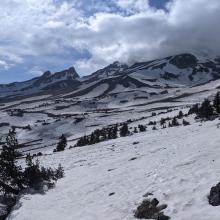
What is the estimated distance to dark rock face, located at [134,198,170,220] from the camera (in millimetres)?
18453

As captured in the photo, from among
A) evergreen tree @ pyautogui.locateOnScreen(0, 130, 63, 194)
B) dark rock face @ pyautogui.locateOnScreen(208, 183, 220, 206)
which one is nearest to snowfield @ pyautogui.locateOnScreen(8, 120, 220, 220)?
dark rock face @ pyautogui.locateOnScreen(208, 183, 220, 206)

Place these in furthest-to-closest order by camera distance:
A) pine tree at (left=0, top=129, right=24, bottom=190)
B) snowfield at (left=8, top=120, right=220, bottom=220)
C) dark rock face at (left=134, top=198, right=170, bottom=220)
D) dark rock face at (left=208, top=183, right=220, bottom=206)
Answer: pine tree at (left=0, top=129, right=24, bottom=190)
snowfield at (left=8, top=120, right=220, bottom=220)
dark rock face at (left=134, top=198, right=170, bottom=220)
dark rock face at (left=208, top=183, right=220, bottom=206)

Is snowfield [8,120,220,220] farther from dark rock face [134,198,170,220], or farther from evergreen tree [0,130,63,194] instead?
evergreen tree [0,130,63,194]

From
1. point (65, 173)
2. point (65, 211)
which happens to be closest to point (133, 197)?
point (65, 211)

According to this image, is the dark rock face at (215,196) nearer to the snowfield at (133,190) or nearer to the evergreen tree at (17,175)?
the snowfield at (133,190)

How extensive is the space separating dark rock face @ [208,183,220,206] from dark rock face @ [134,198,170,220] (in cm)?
217

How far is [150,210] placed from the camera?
62.8 ft

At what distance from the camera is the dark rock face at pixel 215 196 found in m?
17.4

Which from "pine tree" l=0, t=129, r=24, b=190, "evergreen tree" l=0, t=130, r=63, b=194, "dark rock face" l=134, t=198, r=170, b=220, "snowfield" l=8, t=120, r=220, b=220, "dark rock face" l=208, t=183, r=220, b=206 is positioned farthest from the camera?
"pine tree" l=0, t=129, r=24, b=190

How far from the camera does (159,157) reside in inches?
1350

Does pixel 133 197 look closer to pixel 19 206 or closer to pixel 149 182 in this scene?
pixel 149 182

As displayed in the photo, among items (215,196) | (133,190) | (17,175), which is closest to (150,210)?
(215,196)

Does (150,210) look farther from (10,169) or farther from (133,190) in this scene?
(10,169)

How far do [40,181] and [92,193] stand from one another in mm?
9847
